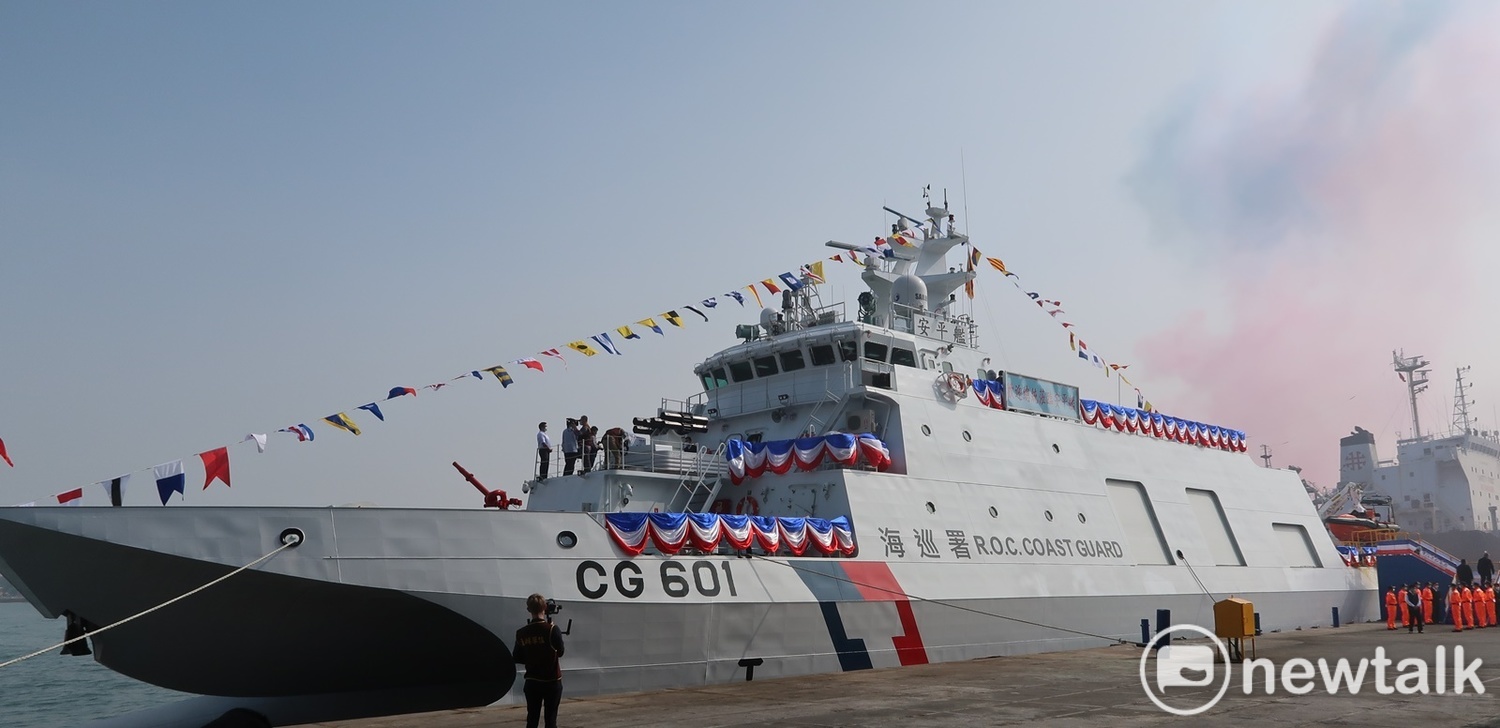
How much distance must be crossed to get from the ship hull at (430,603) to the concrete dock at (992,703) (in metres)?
0.54

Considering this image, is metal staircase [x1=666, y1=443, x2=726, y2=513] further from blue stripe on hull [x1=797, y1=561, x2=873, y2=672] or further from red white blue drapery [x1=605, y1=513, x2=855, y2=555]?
blue stripe on hull [x1=797, y1=561, x2=873, y2=672]

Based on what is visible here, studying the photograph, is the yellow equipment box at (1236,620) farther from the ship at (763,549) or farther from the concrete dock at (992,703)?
the ship at (763,549)

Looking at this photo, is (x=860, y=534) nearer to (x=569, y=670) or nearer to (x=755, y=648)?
(x=755, y=648)

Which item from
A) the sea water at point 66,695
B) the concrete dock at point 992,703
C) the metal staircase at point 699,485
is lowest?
the sea water at point 66,695

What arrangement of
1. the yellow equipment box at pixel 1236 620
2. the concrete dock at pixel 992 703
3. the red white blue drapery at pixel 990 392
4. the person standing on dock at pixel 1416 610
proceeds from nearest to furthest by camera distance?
the concrete dock at pixel 992 703, the yellow equipment box at pixel 1236 620, the red white blue drapery at pixel 990 392, the person standing on dock at pixel 1416 610

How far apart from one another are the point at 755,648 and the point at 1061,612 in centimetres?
663

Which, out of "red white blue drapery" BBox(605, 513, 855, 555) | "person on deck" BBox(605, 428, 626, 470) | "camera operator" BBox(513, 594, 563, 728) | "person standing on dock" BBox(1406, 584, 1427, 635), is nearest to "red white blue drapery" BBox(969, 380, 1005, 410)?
"red white blue drapery" BBox(605, 513, 855, 555)

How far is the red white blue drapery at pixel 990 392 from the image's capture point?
62.7 ft

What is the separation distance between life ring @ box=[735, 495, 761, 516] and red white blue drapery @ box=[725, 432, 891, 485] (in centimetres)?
31

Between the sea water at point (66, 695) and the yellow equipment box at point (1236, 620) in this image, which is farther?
the sea water at point (66, 695)

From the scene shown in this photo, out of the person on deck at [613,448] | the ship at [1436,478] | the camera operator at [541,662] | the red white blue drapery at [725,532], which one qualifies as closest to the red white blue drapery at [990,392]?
the red white blue drapery at [725,532]

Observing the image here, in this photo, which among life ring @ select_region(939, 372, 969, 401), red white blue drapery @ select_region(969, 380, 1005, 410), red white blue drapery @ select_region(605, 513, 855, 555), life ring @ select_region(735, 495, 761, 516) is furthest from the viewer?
red white blue drapery @ select_region(969, 380, 1005, 410)

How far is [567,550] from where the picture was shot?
1255cm

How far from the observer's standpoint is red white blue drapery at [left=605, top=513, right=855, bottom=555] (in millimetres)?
13117
